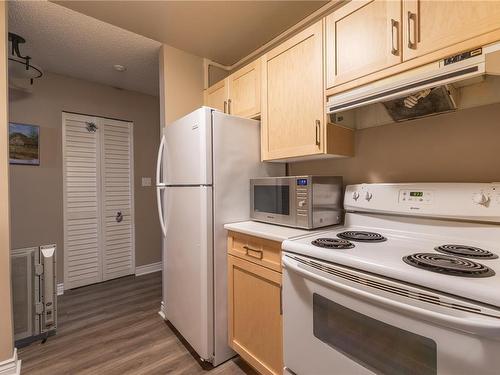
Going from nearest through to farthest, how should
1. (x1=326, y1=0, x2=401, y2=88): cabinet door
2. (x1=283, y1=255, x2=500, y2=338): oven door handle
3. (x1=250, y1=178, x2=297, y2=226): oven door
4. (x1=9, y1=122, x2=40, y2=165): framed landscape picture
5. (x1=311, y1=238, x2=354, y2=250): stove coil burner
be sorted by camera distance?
(x1=283, y1=255, x2=500, y2=338): oven door handle < (x1=311, y1=238, x2=354, y2=250): stove coil burner < (x1=326, y1=0, x2=401, y2=88): cabinet door < (x1=250, y1=178, x2=297, y2=226): oven door < (x1=9, y1=122, x2=40, y2=165): framed landscape picture

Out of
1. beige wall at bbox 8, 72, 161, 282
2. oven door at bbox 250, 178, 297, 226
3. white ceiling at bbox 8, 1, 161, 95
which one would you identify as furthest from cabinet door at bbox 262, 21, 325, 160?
beige wall at bbox 8, 72, 161, 282

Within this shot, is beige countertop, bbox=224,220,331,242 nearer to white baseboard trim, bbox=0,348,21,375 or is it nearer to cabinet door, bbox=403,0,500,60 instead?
cabinet door, bbox=403,0,500,60

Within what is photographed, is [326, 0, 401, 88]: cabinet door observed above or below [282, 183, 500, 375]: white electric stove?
above

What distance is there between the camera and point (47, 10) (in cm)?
185

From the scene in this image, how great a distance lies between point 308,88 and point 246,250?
3.44 ft

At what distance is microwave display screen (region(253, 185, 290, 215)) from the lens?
62.2 inches

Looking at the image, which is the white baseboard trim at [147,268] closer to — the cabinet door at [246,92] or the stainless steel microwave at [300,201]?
the stainless steel microwave at [300,201]

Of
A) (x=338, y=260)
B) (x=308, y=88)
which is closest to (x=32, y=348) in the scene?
(x=338, y=260)

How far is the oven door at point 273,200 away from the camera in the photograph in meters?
1.54

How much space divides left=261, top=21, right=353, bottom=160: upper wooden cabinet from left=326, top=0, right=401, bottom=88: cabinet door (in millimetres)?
82

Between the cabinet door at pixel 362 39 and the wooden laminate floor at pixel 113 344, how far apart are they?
1.90 meters

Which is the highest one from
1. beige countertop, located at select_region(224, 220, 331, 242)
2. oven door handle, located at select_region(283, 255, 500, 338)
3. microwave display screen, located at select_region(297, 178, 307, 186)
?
microwave display screen, located at select_region(297, 178, 307, 186)

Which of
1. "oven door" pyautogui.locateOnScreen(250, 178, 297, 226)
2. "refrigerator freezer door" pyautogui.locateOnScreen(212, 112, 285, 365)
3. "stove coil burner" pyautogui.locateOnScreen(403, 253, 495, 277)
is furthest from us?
"refrigerator freezer door" pyautogui.locateOnScreen(212, 112, 285, 365)

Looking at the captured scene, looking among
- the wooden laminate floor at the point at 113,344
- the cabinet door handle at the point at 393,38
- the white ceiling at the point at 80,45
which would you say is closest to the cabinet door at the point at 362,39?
the cabinet door handle at the point at 393,38
